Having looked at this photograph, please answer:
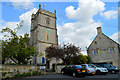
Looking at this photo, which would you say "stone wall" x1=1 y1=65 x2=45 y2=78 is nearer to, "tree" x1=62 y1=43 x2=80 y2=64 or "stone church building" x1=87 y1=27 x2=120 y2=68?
"tree" x1=62 y1=43 x2=80 y2=64

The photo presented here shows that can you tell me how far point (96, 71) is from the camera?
15.2m

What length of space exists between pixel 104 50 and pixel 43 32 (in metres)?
19.0

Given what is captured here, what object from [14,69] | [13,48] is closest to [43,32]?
[13,48]

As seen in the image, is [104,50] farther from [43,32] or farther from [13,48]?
[13,48]

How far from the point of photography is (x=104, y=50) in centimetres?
2803

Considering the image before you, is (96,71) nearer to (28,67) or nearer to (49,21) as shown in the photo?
(28,67)

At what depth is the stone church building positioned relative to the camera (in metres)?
25.8

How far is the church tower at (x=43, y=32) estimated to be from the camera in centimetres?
2994

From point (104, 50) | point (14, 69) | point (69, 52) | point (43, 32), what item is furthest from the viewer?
point (43, 32)

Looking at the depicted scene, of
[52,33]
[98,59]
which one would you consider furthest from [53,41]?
[98,59]

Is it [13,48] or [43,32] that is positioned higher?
[43,32]

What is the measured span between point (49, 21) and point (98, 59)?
65.8 ft

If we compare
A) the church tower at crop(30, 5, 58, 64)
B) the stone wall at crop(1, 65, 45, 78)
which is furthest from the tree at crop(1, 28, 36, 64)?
the church tower at crop(30, 5, 58, 64)

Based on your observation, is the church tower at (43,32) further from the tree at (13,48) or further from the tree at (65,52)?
the tree at (13,48)
